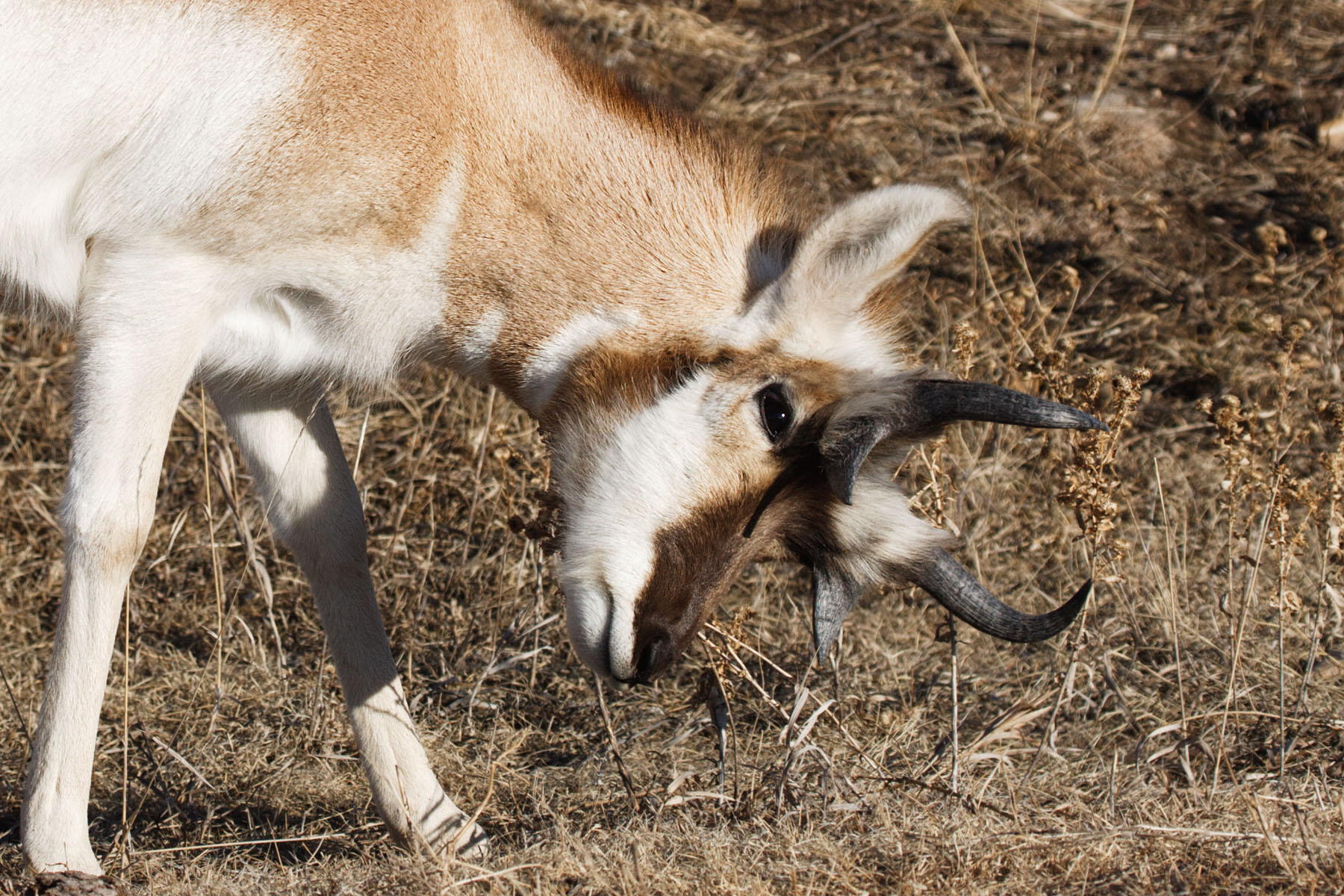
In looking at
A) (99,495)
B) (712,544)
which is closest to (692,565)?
(712,544)

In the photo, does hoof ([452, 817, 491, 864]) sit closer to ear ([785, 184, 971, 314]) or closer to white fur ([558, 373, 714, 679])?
white fur ([558, 373, 714, 679])

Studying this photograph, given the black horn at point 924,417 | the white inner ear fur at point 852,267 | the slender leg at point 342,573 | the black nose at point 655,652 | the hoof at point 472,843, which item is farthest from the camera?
the slender leg at point 342,573

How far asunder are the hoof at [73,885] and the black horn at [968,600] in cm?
219

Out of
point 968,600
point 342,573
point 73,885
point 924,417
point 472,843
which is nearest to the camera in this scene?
point 924,417

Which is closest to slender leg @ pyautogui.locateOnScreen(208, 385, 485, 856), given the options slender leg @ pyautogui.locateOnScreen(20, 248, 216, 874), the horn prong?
slender leg @ pyautogui.locateOnScreen(20, 248, 216, 874)

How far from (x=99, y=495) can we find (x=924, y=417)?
2.11 m

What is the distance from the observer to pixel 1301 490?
13.1ft

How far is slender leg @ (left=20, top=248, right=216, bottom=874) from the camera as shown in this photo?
3516 mm

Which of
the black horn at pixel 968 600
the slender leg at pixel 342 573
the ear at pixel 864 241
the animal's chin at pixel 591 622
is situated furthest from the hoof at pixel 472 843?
the ear at pixel 864 241

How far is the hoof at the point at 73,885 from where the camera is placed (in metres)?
3.50

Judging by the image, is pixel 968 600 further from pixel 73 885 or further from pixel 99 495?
pixel 73 885

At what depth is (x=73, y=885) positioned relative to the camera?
3510 mm

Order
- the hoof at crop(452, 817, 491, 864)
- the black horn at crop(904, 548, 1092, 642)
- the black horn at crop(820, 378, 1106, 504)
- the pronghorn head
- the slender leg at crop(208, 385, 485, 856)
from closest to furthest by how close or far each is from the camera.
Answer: the black horn at crop(820, 378, 1106, 504) < the pronghorn head < the black horn at crop(904, 548, 1092, 642) < the hoof at crop(452, 817, 491, 864) < the slender leg at crop(208, 385, 485, 856)

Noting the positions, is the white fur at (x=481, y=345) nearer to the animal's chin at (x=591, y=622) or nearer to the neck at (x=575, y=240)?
the neck at (x=575, y=240)
